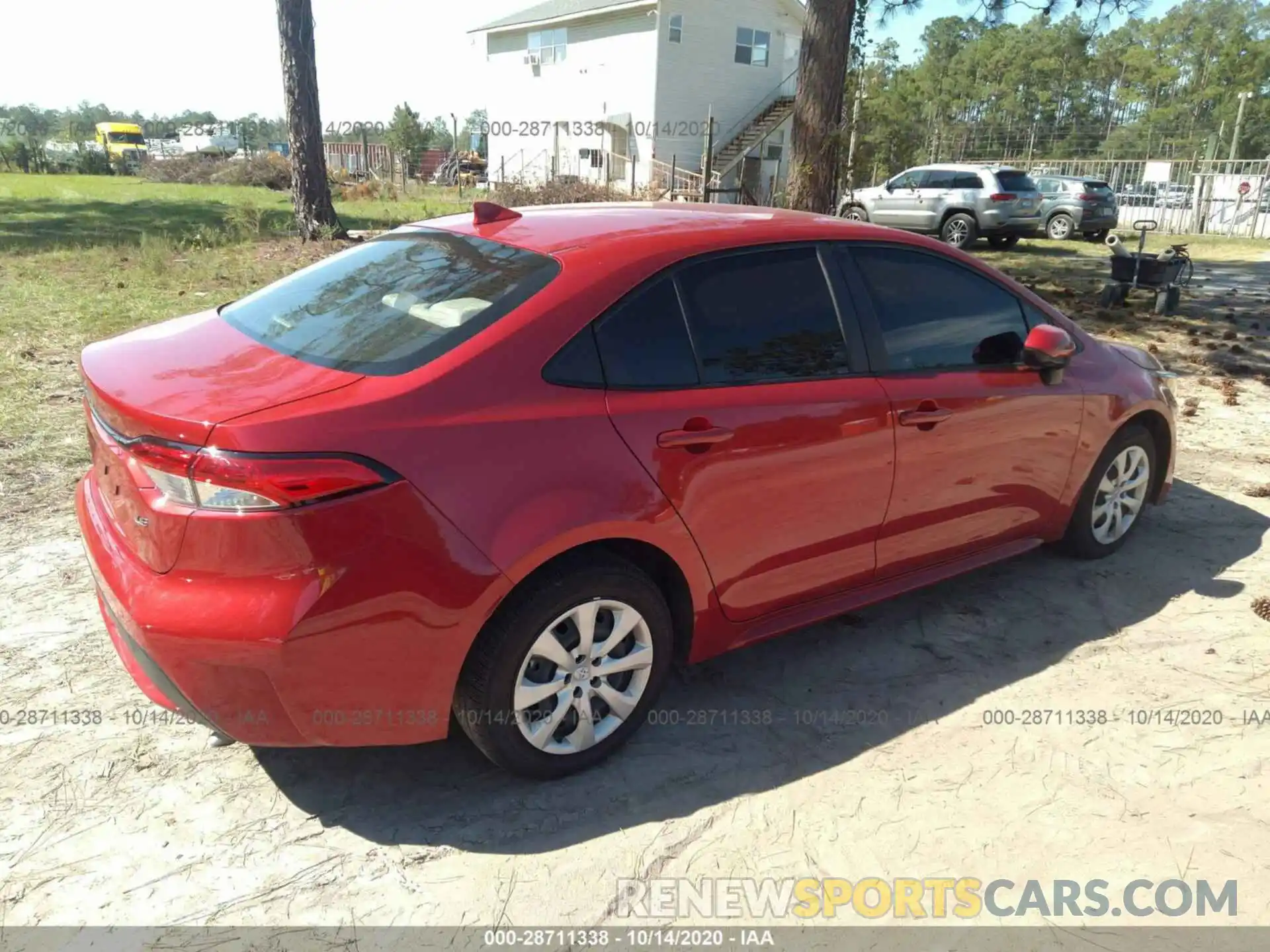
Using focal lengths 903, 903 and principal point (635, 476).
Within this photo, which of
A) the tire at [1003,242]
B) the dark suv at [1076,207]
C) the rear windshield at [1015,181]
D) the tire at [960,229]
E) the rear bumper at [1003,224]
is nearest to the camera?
the rear bumper at [1003,224]

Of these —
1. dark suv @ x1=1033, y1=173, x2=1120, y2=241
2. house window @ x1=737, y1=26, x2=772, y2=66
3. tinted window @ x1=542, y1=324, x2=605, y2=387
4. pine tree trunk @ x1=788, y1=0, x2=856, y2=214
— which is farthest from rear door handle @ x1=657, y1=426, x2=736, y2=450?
house window @ x1=737, y1=26, x2=772, y2=66

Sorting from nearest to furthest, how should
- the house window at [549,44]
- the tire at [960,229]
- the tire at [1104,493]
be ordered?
1. the tire at [1104,493]
2. the tire at [960,229]
3. the house window at [549,44]

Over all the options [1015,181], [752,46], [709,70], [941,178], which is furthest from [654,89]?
[1015,181]

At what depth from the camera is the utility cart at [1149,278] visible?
10.9 m

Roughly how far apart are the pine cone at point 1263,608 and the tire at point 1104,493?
26.6 inches

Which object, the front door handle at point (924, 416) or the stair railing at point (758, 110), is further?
the stair railing at point (758, 110)

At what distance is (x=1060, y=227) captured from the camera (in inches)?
867

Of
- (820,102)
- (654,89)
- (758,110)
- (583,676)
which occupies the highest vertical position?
(654,89)

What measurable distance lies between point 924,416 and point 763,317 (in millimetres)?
785

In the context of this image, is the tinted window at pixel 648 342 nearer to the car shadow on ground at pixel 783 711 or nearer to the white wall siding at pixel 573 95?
the car shadow on ground at pixel 783 711

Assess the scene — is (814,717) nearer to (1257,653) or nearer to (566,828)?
(566,828)

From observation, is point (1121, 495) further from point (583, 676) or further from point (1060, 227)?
point (1060, 227)

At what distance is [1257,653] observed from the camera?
3.83 metres

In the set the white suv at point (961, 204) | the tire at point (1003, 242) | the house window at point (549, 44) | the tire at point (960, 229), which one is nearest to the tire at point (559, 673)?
the white suv at point (961, 204)
